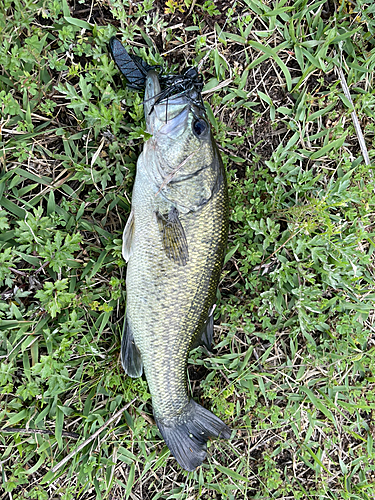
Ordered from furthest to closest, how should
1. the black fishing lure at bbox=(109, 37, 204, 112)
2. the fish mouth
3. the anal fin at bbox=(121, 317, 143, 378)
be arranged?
the anal fin at bbox=(121, 317, 143, 378), the black fishing lure at bbox=(109, 37, 204, 112), the fish mouth

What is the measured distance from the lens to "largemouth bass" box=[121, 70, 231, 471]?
2363mm

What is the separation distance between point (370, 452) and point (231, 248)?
8.41 feet

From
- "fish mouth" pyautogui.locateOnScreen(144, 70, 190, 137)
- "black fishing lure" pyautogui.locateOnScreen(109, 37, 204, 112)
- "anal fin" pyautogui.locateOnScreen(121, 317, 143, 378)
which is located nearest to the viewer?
"fish mouth" pyautogui.locateOnScreen(144, 70, 190, 137)

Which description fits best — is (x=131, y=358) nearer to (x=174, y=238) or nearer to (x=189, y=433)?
(x=189, y=433)

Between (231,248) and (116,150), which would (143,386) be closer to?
(231,248)

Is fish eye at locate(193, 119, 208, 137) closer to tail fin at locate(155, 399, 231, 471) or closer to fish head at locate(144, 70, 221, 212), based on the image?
fish head at locate(144, 70, 221, 212)

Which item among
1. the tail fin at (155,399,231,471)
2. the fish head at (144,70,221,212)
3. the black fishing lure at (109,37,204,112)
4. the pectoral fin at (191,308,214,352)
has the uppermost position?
the black fishing lure at (109,37,204,112)

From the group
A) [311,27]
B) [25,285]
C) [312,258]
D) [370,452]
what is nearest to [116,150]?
[25,285]

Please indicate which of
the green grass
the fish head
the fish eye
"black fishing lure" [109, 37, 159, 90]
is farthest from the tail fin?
"black fishing lure" [109, 37, 159, 90]

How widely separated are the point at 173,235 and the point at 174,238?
23mm

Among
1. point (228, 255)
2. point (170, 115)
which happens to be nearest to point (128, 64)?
point (170, 115)

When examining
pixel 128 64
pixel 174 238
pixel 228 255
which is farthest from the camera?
Result: pixel 228 255

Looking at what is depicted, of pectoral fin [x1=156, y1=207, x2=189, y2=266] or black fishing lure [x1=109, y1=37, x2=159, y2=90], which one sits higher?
black fishing lure [x1=109, y1=37, x2=159, y2=90]

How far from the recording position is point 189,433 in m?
2.69
